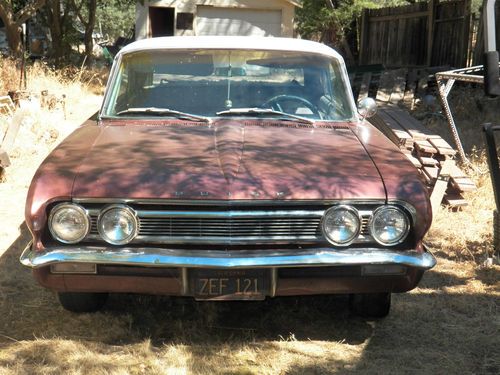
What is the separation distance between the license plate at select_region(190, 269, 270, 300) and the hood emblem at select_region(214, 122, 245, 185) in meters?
0.48

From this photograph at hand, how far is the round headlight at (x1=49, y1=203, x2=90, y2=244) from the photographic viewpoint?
3299 millimetres

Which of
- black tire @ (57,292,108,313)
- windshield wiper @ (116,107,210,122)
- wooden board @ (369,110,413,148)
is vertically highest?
windshield wiper @ (116,107,210,122)

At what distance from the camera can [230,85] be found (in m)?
4.62

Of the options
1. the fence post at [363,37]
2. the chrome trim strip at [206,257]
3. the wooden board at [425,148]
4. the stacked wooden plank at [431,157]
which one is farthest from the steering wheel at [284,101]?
the fence post at [363,37]

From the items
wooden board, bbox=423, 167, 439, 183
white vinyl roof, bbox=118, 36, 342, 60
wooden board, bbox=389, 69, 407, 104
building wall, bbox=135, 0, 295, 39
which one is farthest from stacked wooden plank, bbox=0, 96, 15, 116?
building wall, bbox=135, 0, 295, 39

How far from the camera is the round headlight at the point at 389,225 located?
337cm

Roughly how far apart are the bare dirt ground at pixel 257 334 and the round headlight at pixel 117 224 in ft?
2.20

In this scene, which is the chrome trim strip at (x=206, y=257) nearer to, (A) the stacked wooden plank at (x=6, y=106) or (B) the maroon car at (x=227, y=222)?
(B) the maroon car at (x=227, y=222)

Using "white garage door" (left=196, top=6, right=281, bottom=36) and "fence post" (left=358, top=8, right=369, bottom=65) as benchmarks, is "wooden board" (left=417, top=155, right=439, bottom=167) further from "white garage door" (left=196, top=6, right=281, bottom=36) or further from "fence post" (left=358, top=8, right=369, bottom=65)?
"white garage door" (left=196, top=6, right=281, bottom=36)

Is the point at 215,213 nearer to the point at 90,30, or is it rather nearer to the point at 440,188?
the point at 440,188

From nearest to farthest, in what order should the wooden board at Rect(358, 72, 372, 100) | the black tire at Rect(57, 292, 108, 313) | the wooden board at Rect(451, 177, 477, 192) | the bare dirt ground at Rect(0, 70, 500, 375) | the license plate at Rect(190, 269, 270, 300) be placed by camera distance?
1. the license plate at Rect(190, 269, 270, 300)
2. the bare dirt ground at Rect(0, 70, 500, 375)
3. the black tire at Rect(57, 292, 108, 313)
4. the wooden board at Rect(451, 177, 477, 192)
5. the wooden board at Rect(358, 72, 372, 100)

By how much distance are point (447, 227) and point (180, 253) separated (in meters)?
3.42

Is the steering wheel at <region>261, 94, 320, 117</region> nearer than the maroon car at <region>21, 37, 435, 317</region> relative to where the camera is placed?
No

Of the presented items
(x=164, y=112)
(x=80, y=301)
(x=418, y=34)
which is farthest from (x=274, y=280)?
(x=418, y=34)
